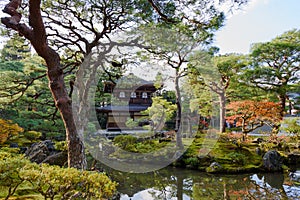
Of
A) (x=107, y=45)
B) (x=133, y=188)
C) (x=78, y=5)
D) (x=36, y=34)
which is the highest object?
(x=78, y=5)

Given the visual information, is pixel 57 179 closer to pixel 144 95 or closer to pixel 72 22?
pixel 72 22

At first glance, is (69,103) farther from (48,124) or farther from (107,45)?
(48,124)

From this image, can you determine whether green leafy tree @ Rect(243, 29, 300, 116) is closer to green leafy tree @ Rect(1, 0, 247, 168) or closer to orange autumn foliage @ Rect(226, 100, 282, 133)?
orange autumn foliage @ Rect(226, 100, 282, 133)

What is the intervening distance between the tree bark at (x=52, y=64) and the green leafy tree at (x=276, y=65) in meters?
6.81

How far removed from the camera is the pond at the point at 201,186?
419cm

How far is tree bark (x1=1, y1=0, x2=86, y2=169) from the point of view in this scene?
2296mm

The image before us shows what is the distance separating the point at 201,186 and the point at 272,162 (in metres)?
2.35

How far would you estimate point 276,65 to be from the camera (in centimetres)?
850

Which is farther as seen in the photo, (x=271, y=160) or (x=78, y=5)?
(x=271, y=160)

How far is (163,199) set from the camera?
413 cm

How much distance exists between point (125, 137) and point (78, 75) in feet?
9.98

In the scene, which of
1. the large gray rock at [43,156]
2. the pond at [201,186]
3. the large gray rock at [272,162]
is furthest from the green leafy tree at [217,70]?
the large gray rock at [43,156]

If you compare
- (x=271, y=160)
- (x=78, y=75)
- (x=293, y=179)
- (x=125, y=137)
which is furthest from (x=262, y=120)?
(x=78, y=75)

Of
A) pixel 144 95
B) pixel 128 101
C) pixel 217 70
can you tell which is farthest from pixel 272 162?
pixel 128 101
